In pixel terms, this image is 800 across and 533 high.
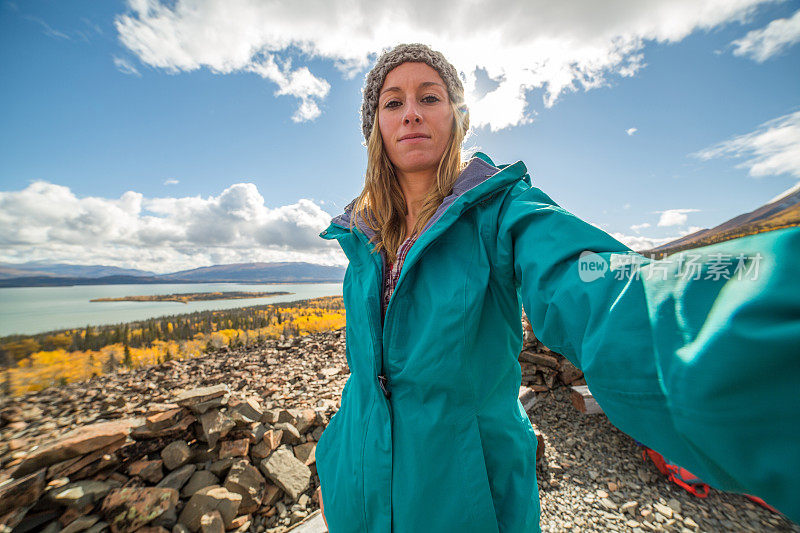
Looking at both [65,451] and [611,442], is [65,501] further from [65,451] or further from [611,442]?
[611,442]

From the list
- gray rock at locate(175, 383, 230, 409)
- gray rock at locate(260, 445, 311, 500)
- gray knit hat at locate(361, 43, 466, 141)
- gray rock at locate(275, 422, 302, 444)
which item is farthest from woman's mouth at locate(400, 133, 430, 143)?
gray rock at locate(175, 383, 230, 409)

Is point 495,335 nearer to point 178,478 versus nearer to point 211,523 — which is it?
point 211,523

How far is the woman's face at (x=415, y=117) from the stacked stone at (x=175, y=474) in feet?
11.4

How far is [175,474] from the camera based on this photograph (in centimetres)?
296

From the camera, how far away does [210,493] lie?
9.14 feet

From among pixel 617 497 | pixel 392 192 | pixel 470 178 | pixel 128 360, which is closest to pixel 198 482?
pixel 392 192

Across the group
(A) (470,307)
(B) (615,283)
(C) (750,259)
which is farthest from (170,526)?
(C) (750,259)

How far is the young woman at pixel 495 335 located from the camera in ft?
1.43

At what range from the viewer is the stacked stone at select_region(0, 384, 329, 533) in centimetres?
244

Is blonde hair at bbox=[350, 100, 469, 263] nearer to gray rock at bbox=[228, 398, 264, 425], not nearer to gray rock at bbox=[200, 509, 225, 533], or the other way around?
gray rock at bbox=[200, 509, 225, 533]

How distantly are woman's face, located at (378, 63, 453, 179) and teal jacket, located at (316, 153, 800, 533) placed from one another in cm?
33

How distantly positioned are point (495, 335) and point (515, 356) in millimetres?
210

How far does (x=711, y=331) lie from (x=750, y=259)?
0.43 ft

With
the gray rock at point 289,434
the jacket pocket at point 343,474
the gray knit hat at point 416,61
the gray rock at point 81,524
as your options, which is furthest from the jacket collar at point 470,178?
the gray rock at point 81,524
